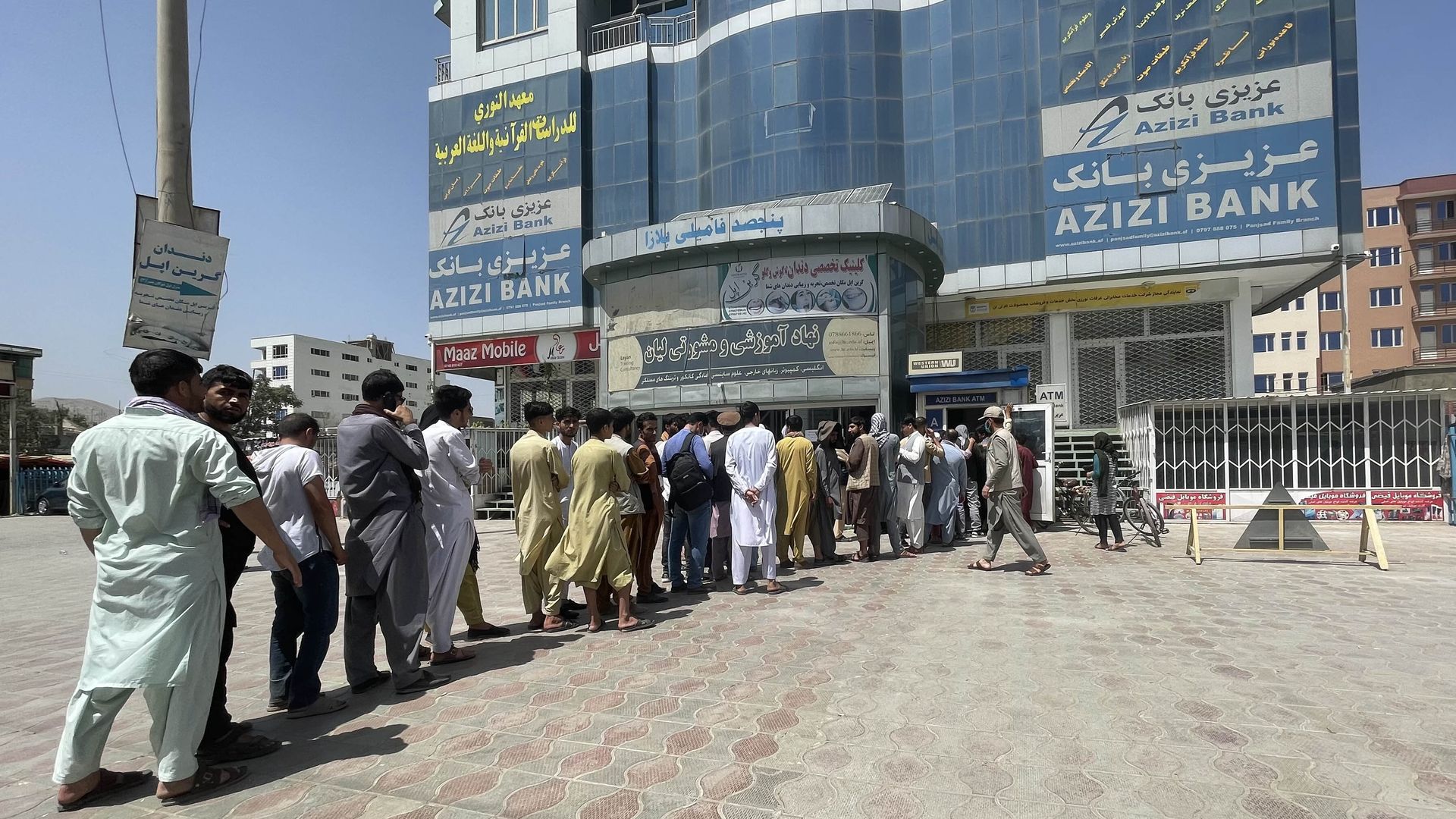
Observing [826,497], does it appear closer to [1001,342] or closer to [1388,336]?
[1001,342]

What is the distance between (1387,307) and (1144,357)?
41274 millimetres

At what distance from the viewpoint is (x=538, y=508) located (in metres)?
5.27

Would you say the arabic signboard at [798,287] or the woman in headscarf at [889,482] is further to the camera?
the arabic signboard at [798,287]

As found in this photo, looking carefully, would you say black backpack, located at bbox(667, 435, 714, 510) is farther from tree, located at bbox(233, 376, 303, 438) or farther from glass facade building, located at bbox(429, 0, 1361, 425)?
tree, located at bbox(233, 376, 303, 438)

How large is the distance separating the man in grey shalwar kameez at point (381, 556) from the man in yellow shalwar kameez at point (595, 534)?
114cm

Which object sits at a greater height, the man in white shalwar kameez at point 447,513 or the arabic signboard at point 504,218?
the arabic signboard at point 504,218

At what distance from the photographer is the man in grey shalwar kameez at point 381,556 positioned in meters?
3.92

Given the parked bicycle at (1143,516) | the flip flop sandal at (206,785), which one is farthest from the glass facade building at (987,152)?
the flip flop sandal at (206,785)

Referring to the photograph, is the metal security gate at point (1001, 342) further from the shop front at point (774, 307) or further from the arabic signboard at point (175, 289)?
the arabic signboard at point (175, 289)

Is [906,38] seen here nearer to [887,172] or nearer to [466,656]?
[887,172]

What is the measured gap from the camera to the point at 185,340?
3973 millimetres

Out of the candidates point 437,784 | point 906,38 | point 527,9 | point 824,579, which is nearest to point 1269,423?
point 824,579

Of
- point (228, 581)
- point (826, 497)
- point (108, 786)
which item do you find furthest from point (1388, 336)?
point (108, 786)

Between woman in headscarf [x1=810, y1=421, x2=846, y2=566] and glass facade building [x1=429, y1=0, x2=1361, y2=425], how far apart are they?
8035 millimetres
